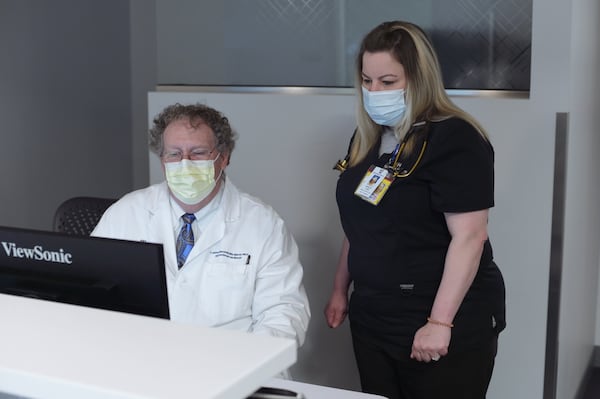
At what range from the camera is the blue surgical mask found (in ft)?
7.23

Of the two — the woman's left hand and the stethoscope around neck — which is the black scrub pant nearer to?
the woman's left hand

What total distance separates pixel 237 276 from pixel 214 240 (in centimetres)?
11

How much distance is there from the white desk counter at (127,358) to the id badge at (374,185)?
3.98 feet

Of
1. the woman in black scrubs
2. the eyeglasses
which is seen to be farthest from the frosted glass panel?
the eyeglasses

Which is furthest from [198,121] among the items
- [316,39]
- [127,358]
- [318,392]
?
[127,358]

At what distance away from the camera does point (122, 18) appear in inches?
195

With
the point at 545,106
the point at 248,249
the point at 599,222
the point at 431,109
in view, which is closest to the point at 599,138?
the point at 599,222

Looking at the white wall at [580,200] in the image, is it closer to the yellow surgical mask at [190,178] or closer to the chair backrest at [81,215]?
the yellow surgical mask at [190,178]

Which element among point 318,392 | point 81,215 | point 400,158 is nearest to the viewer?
point 318,392

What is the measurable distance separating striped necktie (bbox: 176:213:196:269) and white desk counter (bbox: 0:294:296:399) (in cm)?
111

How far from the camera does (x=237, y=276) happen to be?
6.89 feet

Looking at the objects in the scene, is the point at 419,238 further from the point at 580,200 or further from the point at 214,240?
the point at 580,200

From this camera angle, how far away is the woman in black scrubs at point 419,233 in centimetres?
213

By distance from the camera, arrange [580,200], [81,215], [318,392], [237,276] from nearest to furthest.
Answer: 1. [318,392]
2. [237,276]
3. [81,215]
4. [580,200]
